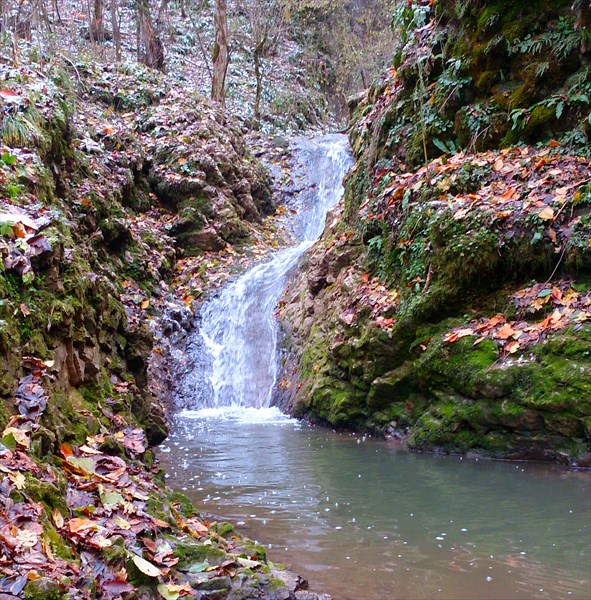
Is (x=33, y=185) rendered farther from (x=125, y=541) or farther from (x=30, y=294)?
(x=125, y=541)

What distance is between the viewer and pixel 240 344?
38.3 feet

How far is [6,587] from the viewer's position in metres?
2.23

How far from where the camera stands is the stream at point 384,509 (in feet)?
12.1

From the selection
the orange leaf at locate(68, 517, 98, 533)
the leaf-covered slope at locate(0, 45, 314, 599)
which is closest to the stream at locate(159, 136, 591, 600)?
the leaf-covered slope at locate(0, 45, 314, 599)

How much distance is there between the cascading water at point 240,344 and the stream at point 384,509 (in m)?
1.04

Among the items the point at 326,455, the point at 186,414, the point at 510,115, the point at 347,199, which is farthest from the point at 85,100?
the point at 326,455

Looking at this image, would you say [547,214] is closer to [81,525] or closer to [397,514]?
[397,514]

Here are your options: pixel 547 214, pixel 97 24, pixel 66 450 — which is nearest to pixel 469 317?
pixel 547 214

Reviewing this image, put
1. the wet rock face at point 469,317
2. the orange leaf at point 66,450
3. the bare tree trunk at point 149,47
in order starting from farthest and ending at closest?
1. the bare tree trunk at point 149,47
2. the wet rock face at point 469,317
3. the orange leaf at point 66,450

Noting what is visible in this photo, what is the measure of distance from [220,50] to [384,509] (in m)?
16.8

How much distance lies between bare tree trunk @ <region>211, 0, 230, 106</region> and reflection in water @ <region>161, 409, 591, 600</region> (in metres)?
14.3

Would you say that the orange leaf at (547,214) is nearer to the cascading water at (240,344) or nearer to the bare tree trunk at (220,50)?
the cascading water at (240,344)

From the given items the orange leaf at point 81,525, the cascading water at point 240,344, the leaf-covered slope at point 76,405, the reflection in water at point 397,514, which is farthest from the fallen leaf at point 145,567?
the cascading water at point 240,344

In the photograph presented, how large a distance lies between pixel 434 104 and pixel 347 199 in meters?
2.55
